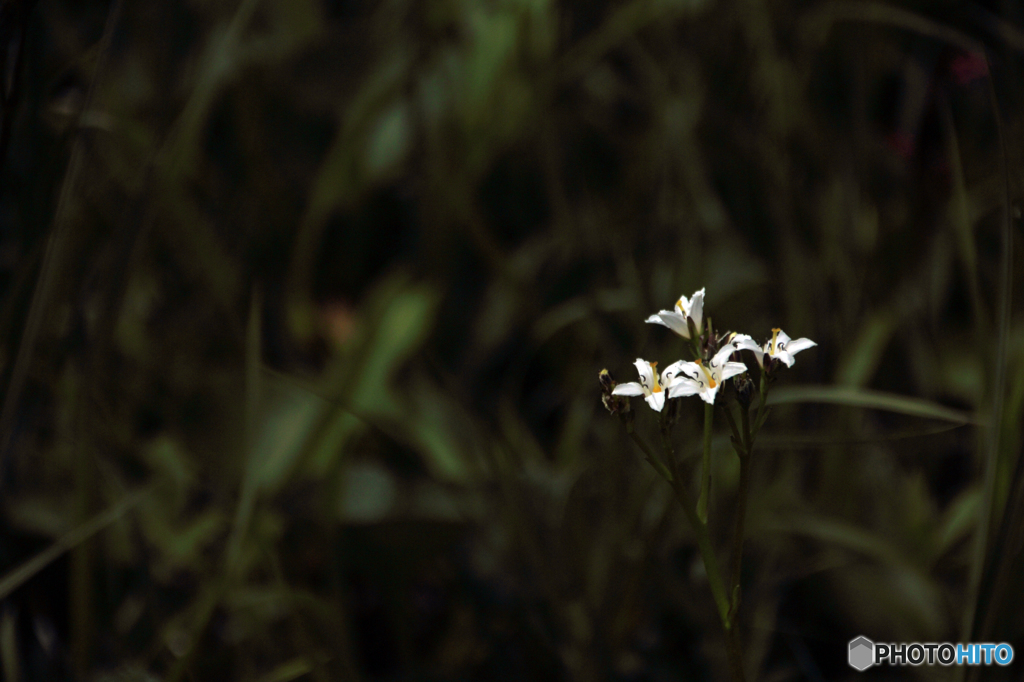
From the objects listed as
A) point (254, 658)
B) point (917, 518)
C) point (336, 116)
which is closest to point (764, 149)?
point (917, 518)

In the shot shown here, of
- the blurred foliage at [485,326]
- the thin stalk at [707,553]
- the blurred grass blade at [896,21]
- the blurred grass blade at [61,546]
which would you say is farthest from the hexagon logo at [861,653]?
the blurred grass blade at [61,546]

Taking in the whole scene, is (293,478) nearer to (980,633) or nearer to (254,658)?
(254,658)

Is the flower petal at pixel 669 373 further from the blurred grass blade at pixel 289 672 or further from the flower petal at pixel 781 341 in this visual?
the blurred grass blade at pixel 289 672

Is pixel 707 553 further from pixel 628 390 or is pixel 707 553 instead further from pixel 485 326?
pixel 485 326

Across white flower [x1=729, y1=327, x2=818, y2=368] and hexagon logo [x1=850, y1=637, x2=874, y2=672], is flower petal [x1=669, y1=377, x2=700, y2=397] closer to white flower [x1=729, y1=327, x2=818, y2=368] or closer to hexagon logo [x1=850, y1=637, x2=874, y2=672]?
white flower [x1=729, y1=327, x2=818, y2=368]

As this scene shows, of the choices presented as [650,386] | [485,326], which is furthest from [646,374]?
[485,326]
